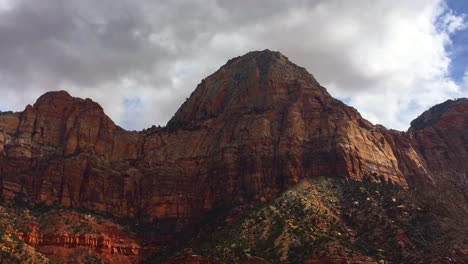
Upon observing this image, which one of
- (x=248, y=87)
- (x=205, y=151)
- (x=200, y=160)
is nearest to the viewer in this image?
(x=200, y=160)

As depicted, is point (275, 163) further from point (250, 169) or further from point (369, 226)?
point (369, 226)

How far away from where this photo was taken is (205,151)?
156 metres

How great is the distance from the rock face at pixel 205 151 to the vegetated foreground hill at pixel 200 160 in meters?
0.27

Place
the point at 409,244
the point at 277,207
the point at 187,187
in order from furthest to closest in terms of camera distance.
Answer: the point at 187,187, the point at 277,207, the point at 409,244

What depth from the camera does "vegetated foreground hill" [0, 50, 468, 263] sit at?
136m

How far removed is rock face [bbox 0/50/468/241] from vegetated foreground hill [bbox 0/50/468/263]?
0.89 ft

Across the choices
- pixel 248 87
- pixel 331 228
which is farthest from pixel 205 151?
pixel 331 228

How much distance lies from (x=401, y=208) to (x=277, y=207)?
78.2 feet

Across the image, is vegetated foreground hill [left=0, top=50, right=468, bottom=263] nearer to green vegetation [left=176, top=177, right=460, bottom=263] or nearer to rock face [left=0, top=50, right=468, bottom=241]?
rock face [left=0, top=50, right=468, bottom=241]

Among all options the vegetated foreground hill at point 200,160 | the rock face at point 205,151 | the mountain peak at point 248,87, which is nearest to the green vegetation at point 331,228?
the vegetated foreground hill at point 200,160

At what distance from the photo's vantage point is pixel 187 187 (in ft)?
499

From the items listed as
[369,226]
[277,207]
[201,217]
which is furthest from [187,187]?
[369,226]

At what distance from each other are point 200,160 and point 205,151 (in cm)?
283

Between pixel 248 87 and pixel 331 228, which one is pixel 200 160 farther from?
pixel 331 228
